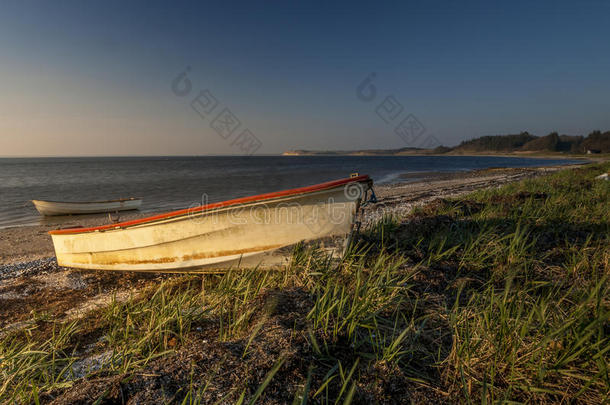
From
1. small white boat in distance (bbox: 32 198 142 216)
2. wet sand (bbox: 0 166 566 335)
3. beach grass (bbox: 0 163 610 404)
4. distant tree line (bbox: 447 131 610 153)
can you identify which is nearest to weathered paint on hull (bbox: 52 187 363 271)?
wet sand (bbox: 0 166 566 335)

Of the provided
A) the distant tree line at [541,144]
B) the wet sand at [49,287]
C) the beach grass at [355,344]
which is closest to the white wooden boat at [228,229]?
the wet sand at [49,287]

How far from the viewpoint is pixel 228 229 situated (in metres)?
4.38

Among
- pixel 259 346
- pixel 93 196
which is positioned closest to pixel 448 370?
pixel 259 346

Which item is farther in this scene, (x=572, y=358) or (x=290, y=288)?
(x=290, y=288)

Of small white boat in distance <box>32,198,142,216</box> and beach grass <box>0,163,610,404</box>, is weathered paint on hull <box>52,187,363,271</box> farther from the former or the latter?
small white boat in distance <box>32,198,142,216</box>

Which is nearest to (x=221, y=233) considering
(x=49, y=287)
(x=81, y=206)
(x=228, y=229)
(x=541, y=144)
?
(x=228, y=229)

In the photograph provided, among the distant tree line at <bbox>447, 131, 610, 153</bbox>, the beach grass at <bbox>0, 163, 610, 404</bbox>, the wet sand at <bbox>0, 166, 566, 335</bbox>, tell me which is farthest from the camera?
the distant tree line at <bbox>447, 131, 610, 153</bbox>

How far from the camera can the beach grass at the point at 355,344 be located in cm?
177

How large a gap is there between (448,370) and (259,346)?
4.73 feet

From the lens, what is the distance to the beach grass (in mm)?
1768

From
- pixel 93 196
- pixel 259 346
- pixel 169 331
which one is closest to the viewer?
pixel 259 346

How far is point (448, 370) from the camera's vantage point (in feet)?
6.41

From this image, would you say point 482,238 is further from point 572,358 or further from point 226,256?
point 226,256

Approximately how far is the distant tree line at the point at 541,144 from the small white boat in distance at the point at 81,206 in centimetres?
12409
